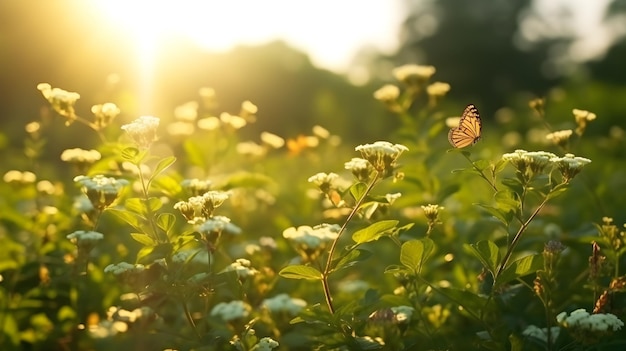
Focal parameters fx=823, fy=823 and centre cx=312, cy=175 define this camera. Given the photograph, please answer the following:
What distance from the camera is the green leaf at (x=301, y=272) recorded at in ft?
7.59

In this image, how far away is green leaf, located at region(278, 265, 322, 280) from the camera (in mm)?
2312

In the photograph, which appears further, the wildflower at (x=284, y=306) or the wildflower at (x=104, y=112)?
the wildflower at (x=104, y=112)

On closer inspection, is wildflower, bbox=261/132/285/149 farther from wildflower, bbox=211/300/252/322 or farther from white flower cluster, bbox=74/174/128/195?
wildflower, bbox=211/300/252/322

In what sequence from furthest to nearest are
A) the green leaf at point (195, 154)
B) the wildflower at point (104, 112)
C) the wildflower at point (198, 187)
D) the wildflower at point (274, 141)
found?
the wildflower at point (274, 141) → the green leaf at point (195, 154) → the wildflower at point (104, 112) → the wildflower at point (198, 187)

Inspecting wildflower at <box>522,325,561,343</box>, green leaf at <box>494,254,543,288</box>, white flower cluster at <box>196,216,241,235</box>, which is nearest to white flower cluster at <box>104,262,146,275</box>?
white flower cluster at <box>196,216,241,235</box>

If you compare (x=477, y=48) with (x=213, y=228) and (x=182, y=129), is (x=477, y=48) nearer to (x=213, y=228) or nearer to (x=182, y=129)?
(x=182, y=129)

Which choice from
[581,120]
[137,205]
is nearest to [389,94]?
[581,120]

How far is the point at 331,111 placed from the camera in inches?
387

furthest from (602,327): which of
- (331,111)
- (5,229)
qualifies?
(331,111)

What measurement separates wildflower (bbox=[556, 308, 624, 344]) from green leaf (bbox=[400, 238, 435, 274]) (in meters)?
0.42


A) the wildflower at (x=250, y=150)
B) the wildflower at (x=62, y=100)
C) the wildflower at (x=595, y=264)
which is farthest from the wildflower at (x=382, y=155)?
the wildflower at (x=250, y=150)

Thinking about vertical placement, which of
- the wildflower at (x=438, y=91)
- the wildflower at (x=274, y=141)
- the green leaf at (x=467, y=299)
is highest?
the wildflower at (x=274, y=141)

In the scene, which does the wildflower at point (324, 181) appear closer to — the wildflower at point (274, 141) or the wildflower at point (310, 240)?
the wildflower at point (310, 240)

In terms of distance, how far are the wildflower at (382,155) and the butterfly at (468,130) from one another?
38 centimetres
